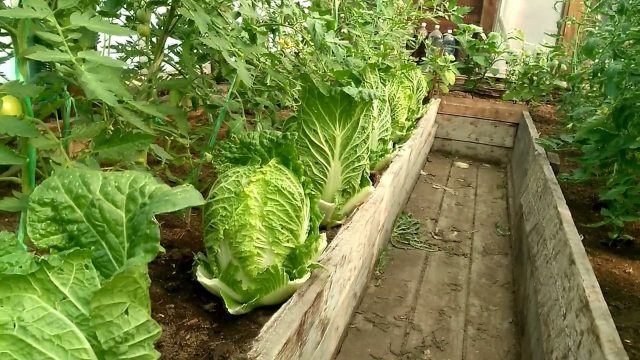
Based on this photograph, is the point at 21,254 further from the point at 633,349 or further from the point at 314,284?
the point at 633,349

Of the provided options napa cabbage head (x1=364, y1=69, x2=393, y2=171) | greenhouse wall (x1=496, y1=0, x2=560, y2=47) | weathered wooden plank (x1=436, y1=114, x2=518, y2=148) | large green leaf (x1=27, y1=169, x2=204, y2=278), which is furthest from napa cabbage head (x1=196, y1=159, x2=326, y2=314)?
greenhouse wall (x1=496, y1=0, x2=560, y2=47)

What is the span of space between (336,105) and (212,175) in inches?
22.5

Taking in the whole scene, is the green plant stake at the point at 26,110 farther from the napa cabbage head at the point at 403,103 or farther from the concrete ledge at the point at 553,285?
the napa cabbage head at the point at 403,103

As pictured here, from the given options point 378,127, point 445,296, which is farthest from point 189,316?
point 445,296

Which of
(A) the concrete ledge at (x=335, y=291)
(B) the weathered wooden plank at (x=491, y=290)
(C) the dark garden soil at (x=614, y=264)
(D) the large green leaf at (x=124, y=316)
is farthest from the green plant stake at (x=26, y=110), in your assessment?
(B) the weathered wooden plank at (x=491, y=290)

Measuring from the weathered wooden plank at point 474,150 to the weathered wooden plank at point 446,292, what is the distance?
4.32ft

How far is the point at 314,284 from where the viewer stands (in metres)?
1.52

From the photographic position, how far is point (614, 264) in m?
2.13

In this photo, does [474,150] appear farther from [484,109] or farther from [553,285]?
[553,285]

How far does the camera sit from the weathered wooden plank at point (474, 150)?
5121 millimetres

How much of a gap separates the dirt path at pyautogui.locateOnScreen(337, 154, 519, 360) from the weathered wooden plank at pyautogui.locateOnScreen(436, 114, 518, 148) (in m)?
1.30

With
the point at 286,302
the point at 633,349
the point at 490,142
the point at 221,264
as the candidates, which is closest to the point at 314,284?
the point at 286,302

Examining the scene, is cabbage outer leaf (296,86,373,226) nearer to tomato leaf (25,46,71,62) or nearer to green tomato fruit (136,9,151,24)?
green tomato fruit (136,9,151,24)

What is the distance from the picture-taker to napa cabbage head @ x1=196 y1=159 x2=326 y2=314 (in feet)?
4.54
